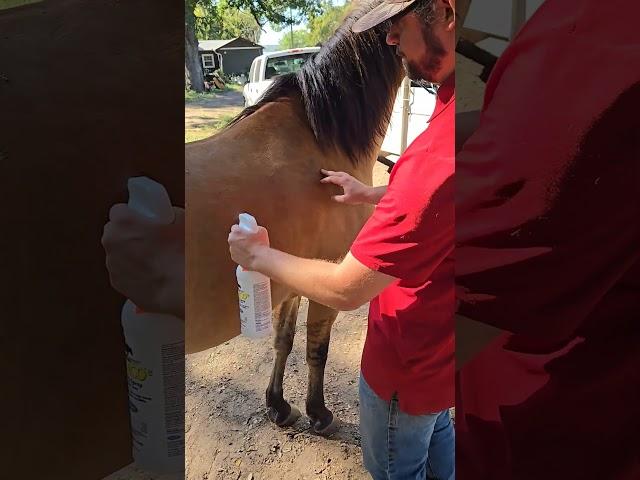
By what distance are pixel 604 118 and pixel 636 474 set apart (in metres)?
0.56

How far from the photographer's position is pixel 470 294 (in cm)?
74

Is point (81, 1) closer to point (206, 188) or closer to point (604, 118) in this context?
point (206, 188)

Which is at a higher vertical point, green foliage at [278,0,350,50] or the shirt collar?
green foliage at [278,0,350,50]

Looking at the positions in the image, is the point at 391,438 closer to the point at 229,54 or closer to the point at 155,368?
the point at 155,368

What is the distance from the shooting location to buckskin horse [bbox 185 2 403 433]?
3.18 ft

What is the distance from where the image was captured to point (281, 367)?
105 centimetres

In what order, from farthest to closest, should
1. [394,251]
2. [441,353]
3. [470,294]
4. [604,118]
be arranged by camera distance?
1. [441,353]
2. [394,251]
3. [470,294]
4. [604,118]

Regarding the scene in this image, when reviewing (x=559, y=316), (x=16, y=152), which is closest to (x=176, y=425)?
(x=16, y=152)

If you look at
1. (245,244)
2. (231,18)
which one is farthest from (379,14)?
(245,244)

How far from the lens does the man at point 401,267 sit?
0.80m

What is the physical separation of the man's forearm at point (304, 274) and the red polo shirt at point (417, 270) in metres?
0.09

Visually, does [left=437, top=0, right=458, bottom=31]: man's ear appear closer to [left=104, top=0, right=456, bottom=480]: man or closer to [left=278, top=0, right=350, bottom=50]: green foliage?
[left=104, top=0, right=456, bottom=480]: man

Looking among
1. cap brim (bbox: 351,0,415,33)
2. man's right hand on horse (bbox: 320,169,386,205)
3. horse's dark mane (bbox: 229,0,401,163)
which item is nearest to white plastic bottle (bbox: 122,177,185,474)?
horse's dark mane (bbox: 229,0,401,163)

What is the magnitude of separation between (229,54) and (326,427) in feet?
2.48
